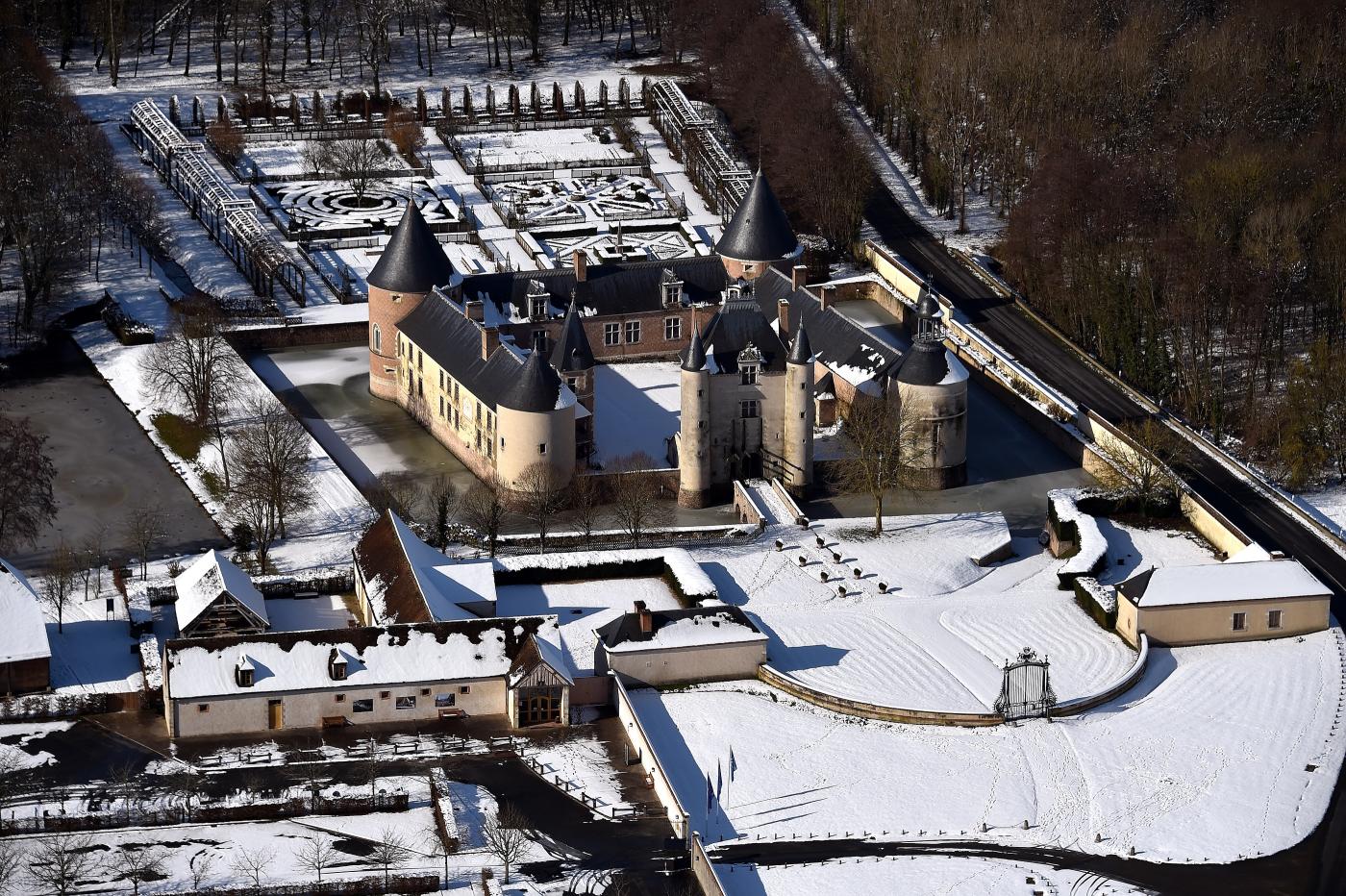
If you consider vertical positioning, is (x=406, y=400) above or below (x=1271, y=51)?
below

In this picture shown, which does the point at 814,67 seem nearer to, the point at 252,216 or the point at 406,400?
the point at 252,216

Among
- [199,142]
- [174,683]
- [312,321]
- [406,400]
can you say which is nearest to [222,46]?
[199,142]

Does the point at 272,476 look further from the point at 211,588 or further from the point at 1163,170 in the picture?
the point at 1163,170

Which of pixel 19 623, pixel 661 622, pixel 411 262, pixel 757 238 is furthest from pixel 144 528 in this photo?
pixel 757 238

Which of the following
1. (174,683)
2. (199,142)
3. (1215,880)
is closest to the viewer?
(1215,880)

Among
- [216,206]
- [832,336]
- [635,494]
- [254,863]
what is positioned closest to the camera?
[254,863]
